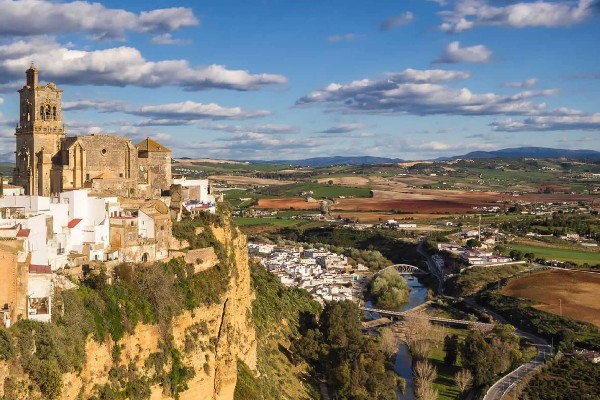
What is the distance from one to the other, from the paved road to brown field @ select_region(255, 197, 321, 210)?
71.2 meters

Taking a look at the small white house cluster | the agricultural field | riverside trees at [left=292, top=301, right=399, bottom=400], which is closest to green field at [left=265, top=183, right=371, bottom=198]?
the agricultural field

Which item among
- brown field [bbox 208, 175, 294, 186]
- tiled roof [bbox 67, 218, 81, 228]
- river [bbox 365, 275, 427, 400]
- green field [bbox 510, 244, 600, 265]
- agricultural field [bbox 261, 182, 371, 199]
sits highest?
tiled roof [bbox 67, 218, 81, 228]

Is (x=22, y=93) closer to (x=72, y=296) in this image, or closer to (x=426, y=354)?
(x=72, y=296)

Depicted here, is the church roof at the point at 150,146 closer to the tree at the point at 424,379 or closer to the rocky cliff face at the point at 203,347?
the rocky cliff face at the point at 203,347

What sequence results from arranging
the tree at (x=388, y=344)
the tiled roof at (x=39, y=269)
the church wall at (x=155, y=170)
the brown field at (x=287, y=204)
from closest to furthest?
the tiled roof at (x=39, y=269)
the church wall at (x=155, y=170)
the tree at (x=388, y=344)
the brown field at (x=287, y=204)

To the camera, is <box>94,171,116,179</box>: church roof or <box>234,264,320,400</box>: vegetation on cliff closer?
<box>234,264,320,400</box>: vegetation on cliff

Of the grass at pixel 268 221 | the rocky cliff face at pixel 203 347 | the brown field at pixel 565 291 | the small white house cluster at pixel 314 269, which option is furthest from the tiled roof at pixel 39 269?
the grass at pixel 268 221

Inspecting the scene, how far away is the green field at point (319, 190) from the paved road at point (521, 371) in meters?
91.8

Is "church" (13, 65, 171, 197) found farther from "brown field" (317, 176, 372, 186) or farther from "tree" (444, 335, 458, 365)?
"brown field" (317, 176, 372, 186)

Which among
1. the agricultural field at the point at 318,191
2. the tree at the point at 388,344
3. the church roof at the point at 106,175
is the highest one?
the church roof at the point at 106,175

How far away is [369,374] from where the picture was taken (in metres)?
36.1

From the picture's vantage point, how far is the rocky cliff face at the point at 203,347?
18.0 metres

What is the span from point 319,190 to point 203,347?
127 metres

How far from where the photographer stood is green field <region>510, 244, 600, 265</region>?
75.1 meters
